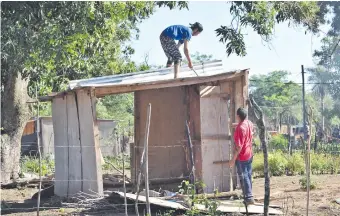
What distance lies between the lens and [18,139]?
15.4 metres

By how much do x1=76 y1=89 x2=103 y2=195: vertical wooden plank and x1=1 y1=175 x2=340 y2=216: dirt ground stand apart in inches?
34.2

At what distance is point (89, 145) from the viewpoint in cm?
1057

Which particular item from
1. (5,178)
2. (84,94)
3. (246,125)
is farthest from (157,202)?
(5,178)

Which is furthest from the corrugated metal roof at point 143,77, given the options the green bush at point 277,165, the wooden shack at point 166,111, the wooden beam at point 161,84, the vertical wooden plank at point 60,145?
the green bush at point 277,165

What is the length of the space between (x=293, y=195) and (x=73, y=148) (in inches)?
165

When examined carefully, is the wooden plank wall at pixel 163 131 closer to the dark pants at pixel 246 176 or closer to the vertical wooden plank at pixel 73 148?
the vertical wooden plank at pixel 73 148

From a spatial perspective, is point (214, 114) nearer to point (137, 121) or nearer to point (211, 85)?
point (211, 85)

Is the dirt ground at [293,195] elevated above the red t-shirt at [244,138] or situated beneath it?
situated beneath

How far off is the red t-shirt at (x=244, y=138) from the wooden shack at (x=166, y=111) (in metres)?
1.65

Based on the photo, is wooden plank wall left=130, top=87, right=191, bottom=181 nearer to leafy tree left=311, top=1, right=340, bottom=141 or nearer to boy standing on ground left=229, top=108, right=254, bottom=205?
boy standing on ground left=229, top=108, right=254, bottom=205

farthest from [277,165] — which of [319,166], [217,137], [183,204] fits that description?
[183,204]

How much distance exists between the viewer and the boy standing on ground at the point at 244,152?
9078 millimetres

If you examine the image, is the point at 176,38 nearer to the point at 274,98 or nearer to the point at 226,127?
the point at 226,127

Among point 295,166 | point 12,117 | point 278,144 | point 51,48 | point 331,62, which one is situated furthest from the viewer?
point 331,62
